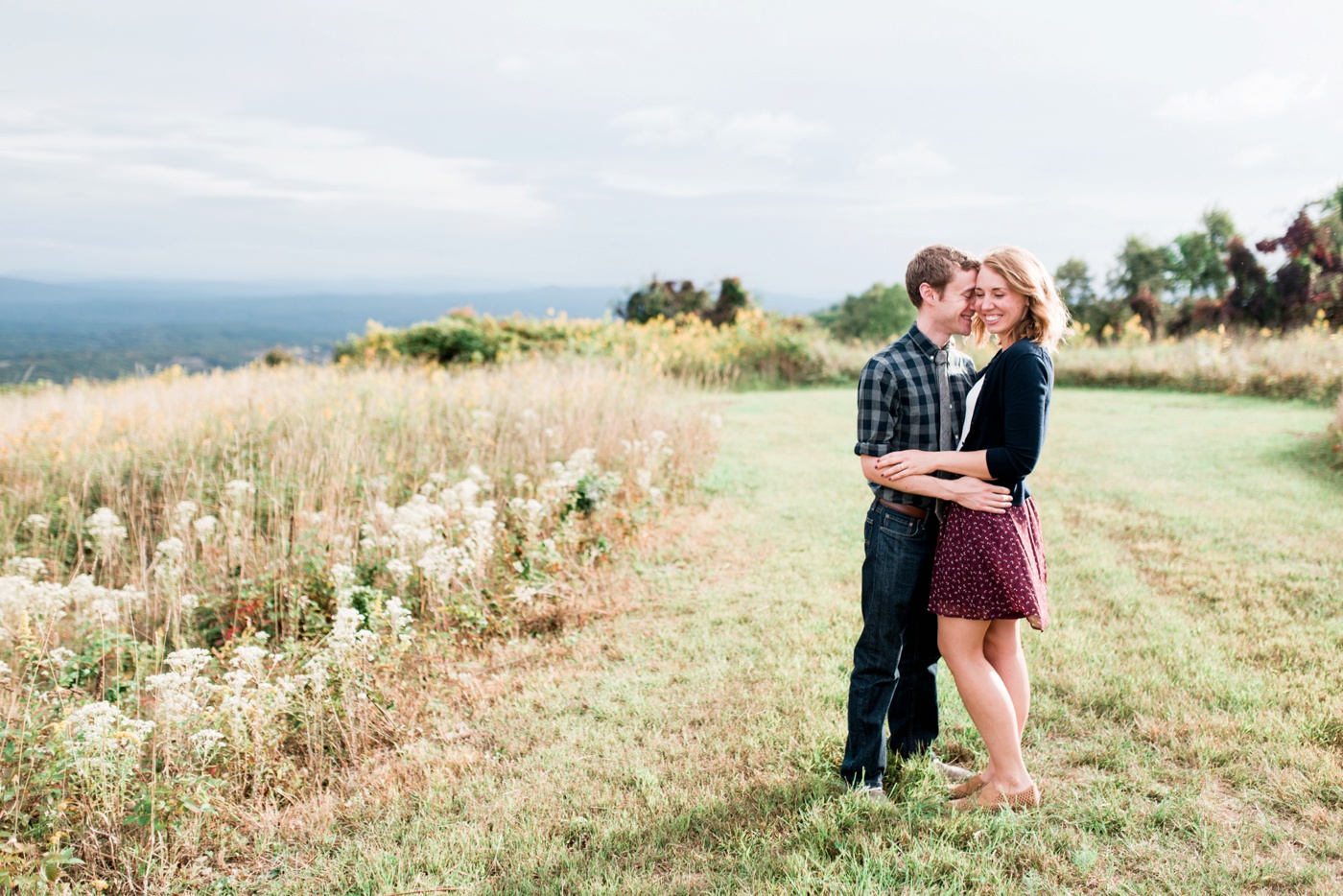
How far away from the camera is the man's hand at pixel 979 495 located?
2.62 metres

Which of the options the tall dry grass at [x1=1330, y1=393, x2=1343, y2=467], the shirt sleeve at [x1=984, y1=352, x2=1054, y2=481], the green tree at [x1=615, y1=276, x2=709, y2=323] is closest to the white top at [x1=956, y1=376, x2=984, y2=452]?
the shirt sleeve at [x1=984, y1=352, x2=1054, y2=481]

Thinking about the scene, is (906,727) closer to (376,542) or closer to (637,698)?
(637,698)

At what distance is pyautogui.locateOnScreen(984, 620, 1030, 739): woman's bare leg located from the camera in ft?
9.43

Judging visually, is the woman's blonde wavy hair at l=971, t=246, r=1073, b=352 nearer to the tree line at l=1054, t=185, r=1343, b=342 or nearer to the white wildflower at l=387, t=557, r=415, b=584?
the white wildflower at l=387, t=557, r=415, b=584

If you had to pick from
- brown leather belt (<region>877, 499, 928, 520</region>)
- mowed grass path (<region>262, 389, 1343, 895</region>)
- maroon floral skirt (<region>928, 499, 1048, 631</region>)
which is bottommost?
mowed grass path (<region>262, 389, 1343, 895</region>)

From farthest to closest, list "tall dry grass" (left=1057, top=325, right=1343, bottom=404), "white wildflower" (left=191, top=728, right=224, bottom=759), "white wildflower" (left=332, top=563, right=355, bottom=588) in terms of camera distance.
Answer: "tall dry grass" (left=1057, top=325, right=1343, bottom=404), "white wildflower" (left=332, top=563, right=355, bottom=588), "white wildflower" (left=191, top=728, right=224, bottom=759)

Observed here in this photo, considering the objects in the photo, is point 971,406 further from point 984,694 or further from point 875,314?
point 875,314

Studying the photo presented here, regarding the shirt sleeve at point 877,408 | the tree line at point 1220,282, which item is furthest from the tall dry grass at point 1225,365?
the shirt sleeve at point 877,408

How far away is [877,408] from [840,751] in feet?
5.00

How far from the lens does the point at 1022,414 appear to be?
2.52 m

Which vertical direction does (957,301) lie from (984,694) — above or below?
above

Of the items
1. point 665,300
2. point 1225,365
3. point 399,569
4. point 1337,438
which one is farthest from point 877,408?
point 665,300

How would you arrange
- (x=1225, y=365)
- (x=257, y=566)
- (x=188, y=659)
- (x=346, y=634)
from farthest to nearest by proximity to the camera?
(x=1225, y=365) → (x=257, y=566) → (x=346, y=634) → (x=188, y=659)

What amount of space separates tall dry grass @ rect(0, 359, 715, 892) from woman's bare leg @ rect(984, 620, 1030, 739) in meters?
2.58
